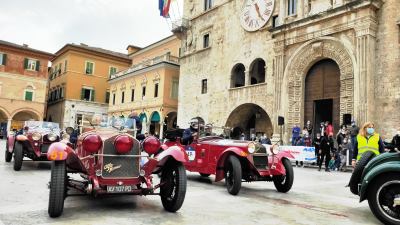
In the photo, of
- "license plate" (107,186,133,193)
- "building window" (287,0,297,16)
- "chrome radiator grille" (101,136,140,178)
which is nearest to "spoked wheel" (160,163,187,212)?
"chrome radiator grille" (101,136,140,178)

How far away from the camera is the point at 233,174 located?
24.3 feet

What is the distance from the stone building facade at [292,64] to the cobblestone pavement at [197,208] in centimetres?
1131

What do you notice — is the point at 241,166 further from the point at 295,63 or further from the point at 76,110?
the point at 76,110

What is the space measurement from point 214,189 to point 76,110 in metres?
40.9

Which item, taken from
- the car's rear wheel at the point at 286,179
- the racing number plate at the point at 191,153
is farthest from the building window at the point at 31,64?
the car's rear wheel at the point at 286,179

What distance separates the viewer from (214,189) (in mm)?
8070

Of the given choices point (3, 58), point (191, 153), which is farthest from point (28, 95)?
point (191, 153)

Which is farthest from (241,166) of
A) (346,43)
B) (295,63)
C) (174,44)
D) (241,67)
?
(174,44)

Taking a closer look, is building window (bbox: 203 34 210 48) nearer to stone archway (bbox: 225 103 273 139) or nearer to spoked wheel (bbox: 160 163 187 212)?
stone archway (bbox: 225 103 273 139)

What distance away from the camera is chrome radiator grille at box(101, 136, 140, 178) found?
5.12 m

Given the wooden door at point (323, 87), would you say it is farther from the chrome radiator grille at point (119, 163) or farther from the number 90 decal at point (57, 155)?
the number 90 decal at point (57, 155)

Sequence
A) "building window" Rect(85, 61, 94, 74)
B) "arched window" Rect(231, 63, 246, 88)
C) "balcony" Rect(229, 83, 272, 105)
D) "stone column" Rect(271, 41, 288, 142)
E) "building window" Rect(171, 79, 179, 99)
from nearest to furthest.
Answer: "stone column" Rect(271, 41, 288, 142) → "balcony" Rect(229, 83, 272, 105) → "arched window" Rect(231, 63, 246, 88) → "building window" Rect(171, 79, 179, 99) → "building window" Rect(85, 61, 94, 74)

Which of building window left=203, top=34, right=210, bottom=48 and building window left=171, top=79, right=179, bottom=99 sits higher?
building window left=203, top=34, right=210, bottom=48

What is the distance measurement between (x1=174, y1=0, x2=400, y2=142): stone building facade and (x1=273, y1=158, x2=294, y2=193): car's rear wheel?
1067 cm
